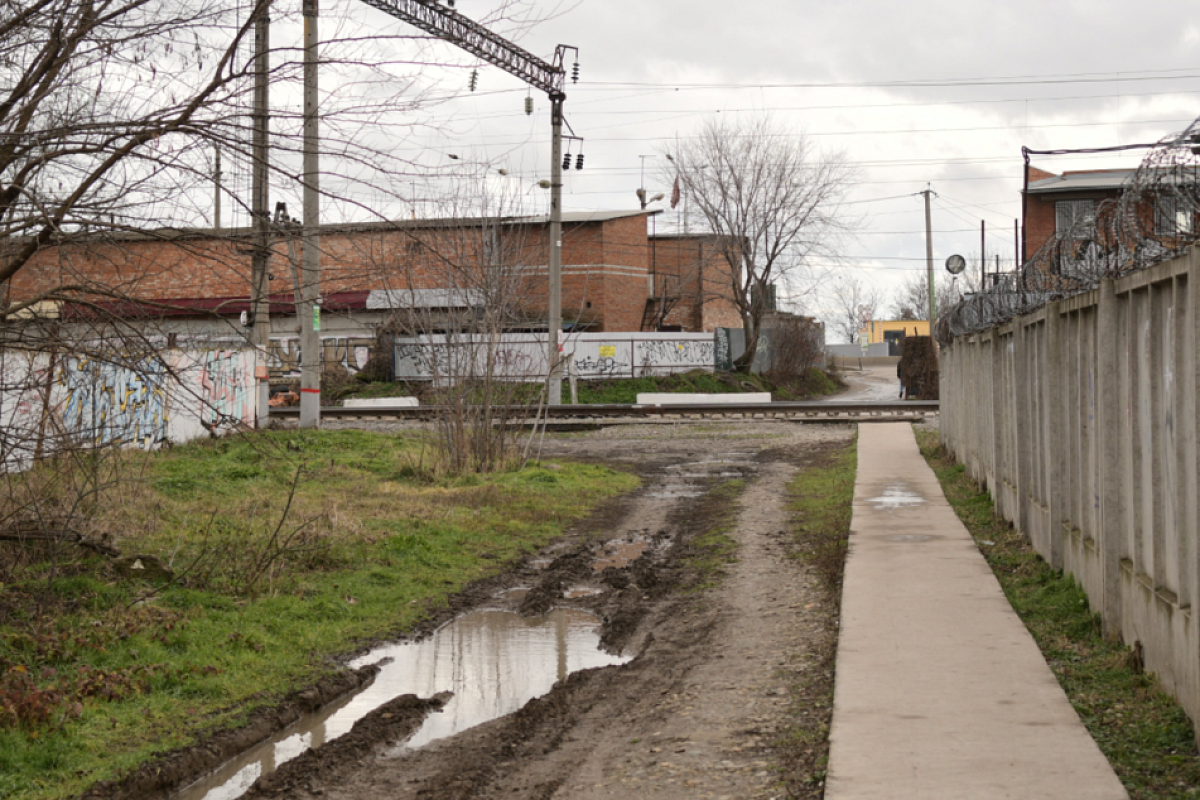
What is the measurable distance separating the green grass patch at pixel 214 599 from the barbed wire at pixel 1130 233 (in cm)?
474

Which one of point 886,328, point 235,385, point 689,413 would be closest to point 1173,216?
point 235,385

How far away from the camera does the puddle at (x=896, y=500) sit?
12328mm

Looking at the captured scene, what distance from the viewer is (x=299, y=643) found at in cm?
733

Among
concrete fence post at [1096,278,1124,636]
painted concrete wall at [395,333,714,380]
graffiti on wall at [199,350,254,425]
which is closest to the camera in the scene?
concrete fence post at [1096,278,1124,636]

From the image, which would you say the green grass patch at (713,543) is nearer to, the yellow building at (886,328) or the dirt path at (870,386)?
the dirt path at (870,386)

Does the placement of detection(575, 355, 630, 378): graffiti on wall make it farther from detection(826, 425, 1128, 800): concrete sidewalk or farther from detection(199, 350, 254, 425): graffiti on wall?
detection(826, 425, 1128, 800): concrete sidewalk

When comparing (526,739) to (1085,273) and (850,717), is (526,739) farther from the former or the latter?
(1085,273)

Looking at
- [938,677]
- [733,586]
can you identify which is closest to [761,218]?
[733,586]

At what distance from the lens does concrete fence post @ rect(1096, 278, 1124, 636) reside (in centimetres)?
644

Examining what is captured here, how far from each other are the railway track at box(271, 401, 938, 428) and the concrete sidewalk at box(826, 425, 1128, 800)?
19.3m

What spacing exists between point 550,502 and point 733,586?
17.4 ft

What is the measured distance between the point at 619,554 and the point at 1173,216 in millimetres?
7376

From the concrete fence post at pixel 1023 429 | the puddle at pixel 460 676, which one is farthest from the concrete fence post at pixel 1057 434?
the puddle at pixel 460 676

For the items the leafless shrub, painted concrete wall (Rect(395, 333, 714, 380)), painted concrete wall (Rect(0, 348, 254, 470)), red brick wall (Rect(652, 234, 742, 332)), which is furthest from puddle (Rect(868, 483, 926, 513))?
red brick wall (Rect(652, 234, 742, 332))
